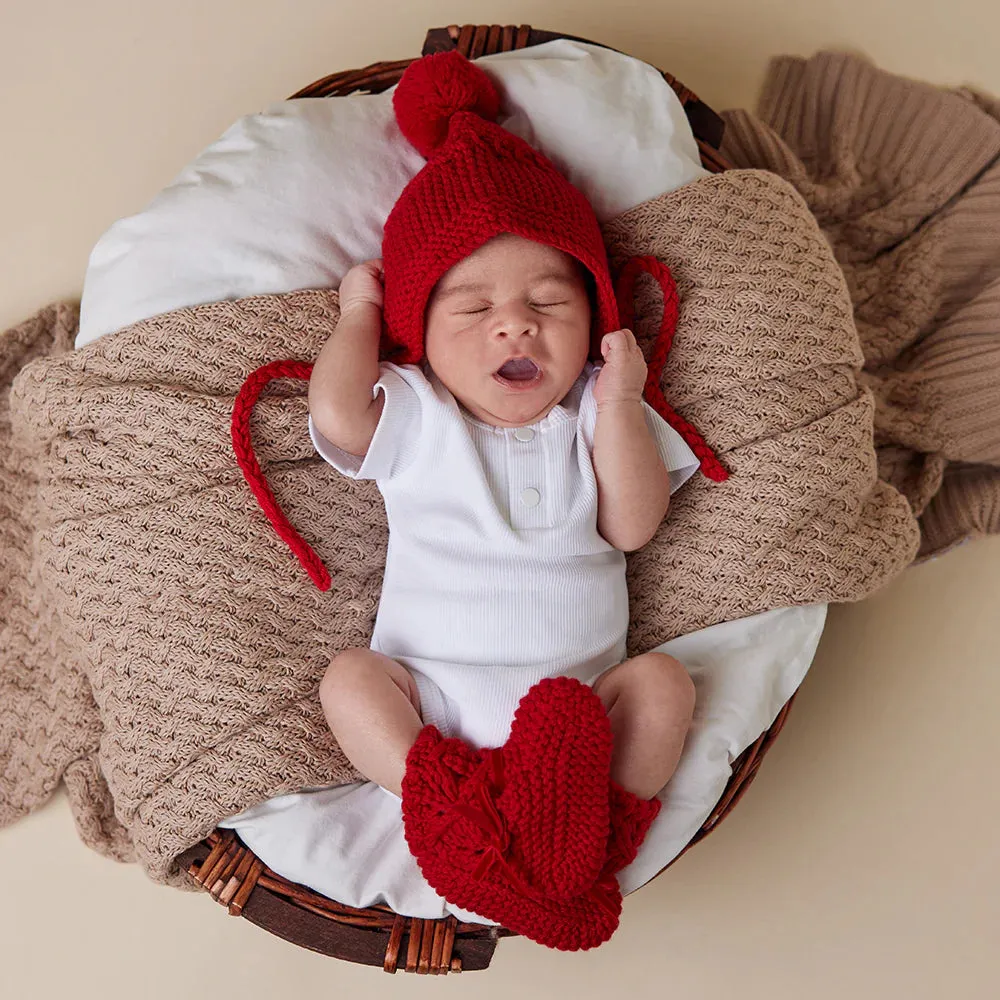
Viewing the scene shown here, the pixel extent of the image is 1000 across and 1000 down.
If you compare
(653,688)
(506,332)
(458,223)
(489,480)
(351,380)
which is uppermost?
(458,223)

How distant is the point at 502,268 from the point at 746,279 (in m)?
0.41

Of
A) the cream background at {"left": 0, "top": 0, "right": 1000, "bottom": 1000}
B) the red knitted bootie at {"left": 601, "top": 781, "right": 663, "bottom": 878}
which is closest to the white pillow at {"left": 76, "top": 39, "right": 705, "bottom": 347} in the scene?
the cream background at {"left": 0, "top": 0, "right": 1000, "bottom": 1000}

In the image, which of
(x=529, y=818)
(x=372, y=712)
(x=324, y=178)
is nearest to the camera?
(x=529, y=818)

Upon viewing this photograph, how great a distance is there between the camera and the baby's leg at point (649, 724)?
1429 millimetres

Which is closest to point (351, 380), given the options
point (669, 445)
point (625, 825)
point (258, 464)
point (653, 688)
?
point (258, 464)

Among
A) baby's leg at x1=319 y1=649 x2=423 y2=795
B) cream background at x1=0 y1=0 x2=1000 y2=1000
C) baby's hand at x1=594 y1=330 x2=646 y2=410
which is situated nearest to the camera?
baby's leg at x1=319 y1=649 x2=423 y2=795

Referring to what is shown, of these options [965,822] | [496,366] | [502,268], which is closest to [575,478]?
[496,366]

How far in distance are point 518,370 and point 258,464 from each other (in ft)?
1.34

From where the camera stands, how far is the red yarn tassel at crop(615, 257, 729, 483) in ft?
5.31

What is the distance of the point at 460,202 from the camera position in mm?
1458

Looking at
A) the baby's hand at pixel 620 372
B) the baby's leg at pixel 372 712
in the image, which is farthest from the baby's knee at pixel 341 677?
the baby's hand at pixel 620 372

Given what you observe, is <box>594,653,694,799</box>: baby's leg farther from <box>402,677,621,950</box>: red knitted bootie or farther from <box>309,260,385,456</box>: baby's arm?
<box>309,260,385,456</box>: baby's arm

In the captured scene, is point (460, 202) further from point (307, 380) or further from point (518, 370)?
point (307, 380)

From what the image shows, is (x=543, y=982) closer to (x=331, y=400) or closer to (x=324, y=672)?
(x=324, y=672)
